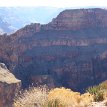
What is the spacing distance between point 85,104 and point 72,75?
89.0 meters

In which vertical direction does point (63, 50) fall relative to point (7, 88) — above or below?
above

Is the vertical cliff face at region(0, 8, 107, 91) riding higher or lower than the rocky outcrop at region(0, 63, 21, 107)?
higher

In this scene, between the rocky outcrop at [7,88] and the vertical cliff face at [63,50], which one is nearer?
the rocky outcrop at [7,88]

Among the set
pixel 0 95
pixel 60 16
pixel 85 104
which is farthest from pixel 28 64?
pixel 85 104

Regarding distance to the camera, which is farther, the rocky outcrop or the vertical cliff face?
the vertical cliff face

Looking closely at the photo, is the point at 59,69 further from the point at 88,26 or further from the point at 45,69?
the point at 88,26

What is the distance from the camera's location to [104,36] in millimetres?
119188

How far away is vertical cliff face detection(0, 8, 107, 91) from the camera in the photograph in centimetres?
10331

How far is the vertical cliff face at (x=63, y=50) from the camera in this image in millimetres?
103312

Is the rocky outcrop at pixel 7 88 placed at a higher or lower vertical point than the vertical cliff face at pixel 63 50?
lower

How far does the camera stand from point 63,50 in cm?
11594

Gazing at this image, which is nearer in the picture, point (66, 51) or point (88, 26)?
point (66, 51)

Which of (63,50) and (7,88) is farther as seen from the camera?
(63,50)

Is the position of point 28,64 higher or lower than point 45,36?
lower
